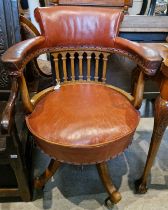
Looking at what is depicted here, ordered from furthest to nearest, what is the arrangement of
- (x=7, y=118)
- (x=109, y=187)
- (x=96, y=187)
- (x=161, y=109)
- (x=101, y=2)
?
(x=101, y=2), (x=96, y=187), (x=109, y=187), (x=161, y=109), (x=7, y=118)

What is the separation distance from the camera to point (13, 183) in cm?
116

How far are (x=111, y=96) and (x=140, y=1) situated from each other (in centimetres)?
80

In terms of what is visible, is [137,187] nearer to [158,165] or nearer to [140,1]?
[158,165]

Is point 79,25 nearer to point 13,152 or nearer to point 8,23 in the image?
point 8,23

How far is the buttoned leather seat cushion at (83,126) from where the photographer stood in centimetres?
89

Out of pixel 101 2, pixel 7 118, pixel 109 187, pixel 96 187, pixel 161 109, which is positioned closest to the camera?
pixel 7 118

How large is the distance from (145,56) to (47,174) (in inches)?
29.4

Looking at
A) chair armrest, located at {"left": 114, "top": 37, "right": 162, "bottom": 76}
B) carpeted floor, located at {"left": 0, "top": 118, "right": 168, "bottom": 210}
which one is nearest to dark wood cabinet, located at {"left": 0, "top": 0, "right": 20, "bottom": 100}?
chair armrest, located at {"left": 114, "top": 37, "right": 162, "bottom": 76}

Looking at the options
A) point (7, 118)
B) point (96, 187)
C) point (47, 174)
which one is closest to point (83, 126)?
point (7, 118)

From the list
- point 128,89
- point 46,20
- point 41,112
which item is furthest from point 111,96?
point 128,89

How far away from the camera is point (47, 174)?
1.18 m

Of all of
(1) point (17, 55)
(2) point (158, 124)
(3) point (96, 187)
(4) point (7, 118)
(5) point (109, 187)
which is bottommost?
(3) point (96, 187)

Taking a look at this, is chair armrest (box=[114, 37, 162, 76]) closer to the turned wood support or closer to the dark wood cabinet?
the turned wood support

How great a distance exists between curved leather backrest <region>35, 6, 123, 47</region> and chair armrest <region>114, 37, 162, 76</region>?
0.14 metres
